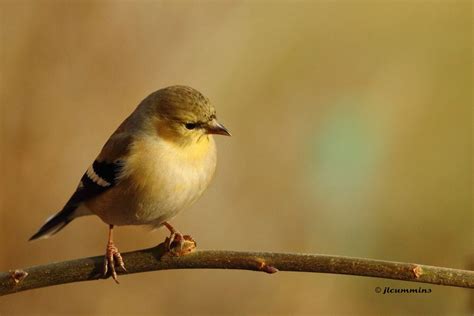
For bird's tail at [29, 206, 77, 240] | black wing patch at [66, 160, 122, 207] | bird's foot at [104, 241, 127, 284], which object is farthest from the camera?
bird's tail at [29, 206, 77, 240]

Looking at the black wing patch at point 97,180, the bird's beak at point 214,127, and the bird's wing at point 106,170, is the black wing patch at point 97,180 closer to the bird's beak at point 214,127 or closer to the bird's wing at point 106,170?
the bird's wing at point 106,170

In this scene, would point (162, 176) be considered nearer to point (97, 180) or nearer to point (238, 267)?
point (97, 180)

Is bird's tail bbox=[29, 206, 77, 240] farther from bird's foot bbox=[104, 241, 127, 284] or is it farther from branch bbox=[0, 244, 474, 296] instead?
branch bbox=[0, 244, 474, 296]

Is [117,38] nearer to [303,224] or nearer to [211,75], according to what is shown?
[211,75]

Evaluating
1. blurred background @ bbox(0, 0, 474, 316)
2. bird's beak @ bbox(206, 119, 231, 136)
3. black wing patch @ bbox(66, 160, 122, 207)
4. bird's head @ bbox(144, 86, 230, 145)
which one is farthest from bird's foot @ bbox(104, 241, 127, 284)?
blurred background @ bbox(0, 0, 474, 316)

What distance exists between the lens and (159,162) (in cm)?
373

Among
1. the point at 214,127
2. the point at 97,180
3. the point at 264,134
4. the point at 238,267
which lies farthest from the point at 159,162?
the point at 264,134

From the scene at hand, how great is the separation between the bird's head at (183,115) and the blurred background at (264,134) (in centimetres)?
139

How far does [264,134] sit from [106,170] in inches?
75.8

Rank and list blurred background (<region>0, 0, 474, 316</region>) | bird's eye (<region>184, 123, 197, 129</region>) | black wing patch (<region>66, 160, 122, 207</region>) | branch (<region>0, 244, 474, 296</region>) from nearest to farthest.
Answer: branch (<region>0, 244, 474, 296</region>), bird's eye (<region>184, 123, 197, 129</region>), black wing patch (<region>66, 160, 122, 207</region>), blurred background (<region>0, 0, 474, 316</region>)

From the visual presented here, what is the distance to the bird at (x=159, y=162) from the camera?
3648 millimetres

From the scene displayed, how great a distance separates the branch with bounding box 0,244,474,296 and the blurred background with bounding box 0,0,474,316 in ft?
6.78

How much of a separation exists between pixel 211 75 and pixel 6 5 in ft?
5.80

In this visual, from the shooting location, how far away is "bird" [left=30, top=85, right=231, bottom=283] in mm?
3648
